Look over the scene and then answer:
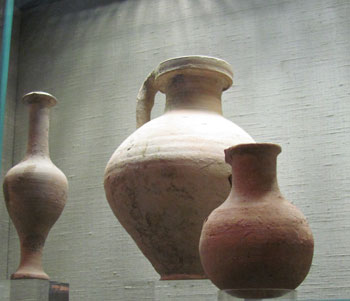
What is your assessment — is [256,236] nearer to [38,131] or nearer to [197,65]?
[197,65]

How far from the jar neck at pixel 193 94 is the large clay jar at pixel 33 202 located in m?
0.29

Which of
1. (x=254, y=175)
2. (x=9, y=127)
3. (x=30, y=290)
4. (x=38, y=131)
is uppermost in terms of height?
(x=9, y=127)

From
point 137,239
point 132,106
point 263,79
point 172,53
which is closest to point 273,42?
point 263,79

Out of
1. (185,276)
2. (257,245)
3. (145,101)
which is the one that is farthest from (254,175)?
(145,101)

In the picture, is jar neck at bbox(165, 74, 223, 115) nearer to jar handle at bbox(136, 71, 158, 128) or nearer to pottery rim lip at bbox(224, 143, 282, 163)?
jar handle at bbox(136, 71, 158, 128)

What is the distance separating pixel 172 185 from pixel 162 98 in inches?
21.0

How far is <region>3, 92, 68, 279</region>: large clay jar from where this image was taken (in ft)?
4.02

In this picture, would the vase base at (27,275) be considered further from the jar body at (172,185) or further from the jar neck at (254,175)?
the jar neck at (254,175)

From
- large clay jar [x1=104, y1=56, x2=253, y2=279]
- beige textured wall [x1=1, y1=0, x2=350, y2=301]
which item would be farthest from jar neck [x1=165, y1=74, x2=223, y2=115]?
beige textured wall [x1=1, y1=0, x2=350, y2=301]

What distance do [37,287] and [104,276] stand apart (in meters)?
0.38

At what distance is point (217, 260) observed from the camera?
0.83 m

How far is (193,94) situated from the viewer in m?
1.18

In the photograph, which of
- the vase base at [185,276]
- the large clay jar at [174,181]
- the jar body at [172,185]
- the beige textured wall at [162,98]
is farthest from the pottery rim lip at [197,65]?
the vase base at [185,276]

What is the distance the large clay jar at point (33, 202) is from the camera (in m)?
1.22
